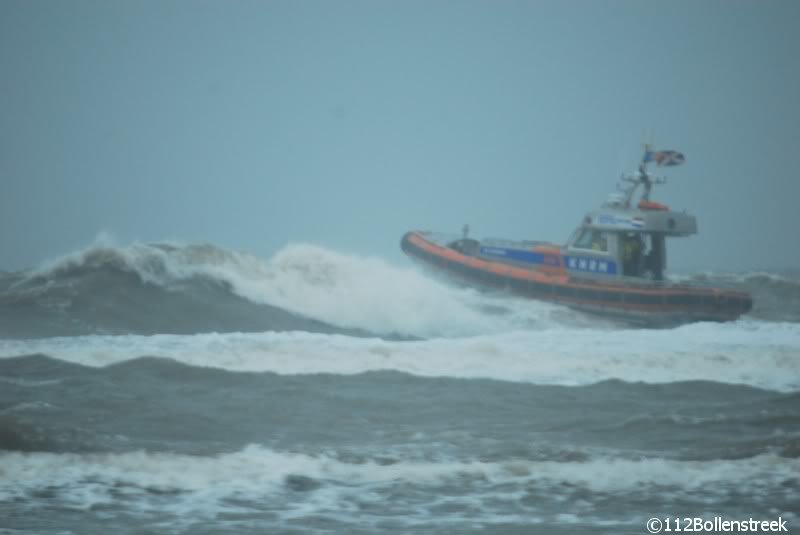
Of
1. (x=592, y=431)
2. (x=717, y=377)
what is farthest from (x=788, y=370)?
(x=592, y=431)

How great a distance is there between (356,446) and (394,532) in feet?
5.63

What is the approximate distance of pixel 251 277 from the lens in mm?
14352

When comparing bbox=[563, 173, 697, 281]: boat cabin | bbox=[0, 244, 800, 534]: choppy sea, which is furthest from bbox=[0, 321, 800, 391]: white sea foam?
bbox=[563, 173, 697, 281]: boat cabin

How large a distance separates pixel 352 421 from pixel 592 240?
1168 centimetres

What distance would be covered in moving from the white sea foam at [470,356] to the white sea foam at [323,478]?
115 inches

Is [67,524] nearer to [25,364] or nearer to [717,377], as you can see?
[25,364]

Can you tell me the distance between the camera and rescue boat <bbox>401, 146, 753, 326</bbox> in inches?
610

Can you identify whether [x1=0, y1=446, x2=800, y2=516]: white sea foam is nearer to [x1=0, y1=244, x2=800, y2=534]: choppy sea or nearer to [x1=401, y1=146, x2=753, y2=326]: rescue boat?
[x1=0, y1=244, x2=800, y2=534]: choppy sea

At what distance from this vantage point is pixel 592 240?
55.6 feet

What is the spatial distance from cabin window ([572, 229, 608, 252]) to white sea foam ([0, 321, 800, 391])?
6.38 metres

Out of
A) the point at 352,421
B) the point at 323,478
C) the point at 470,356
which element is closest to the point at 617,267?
the point at 470,356

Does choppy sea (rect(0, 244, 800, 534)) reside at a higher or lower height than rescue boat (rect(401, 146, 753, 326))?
lower

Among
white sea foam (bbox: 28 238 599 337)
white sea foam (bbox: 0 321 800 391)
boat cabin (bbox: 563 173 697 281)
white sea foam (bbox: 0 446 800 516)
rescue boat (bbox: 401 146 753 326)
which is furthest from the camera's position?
boat cabin (bbox: 563 173 697 281)

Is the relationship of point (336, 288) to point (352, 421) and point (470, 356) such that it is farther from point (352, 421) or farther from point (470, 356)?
point (352, 421)
